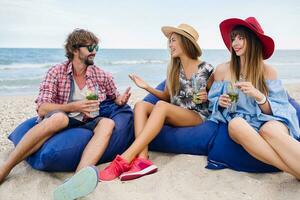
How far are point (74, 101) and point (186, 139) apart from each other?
1087 mm

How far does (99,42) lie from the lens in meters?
3.46

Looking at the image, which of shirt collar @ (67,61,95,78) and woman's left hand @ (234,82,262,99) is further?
shirt collar @ (67,61,95,78)

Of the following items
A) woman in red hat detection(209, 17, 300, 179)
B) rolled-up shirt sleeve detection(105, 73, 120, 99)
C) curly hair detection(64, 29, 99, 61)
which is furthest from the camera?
rolled-up shirt sleeve detection(105, 73, 120, 99)

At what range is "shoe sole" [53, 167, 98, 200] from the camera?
2434 mm

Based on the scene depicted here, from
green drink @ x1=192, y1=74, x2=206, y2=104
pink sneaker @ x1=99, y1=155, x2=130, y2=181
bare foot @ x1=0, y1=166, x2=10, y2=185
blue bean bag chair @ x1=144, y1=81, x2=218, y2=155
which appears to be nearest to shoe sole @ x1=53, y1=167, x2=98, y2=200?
pink sneaker @ x1=99, y1=155, x2=130, y2=181

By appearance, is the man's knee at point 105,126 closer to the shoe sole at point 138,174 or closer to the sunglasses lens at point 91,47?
the shoe sole at point 138,174

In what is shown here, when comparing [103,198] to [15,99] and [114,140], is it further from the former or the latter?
[15,99]

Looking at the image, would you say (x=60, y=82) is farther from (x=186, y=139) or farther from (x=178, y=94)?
(x=186, y=139)

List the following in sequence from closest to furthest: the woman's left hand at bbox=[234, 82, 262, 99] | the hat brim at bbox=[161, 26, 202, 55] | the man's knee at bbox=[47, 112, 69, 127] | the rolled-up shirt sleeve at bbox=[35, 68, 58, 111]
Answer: the woman's left hand at bbox=[234, 82, 262, 99], the man's knee at bbox=[47, 112, 69, 127], the rolled-up shirt sleeve at bbox=[35, 68, 58, 111], the hat brim at bbox=[161, 26, 202, 55]

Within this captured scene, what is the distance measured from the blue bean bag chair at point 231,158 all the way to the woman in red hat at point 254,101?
0.50 ft

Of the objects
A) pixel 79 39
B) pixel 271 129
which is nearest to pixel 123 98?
pixel 79 39

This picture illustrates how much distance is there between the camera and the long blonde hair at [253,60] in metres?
3.16

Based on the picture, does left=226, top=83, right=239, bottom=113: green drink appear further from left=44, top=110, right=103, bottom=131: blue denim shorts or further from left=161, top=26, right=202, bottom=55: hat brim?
left=44, top=110, right=103, bottom=131: blue denim shorts

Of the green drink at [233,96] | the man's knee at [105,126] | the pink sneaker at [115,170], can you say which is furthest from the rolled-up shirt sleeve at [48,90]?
the green drink at [233,96]
